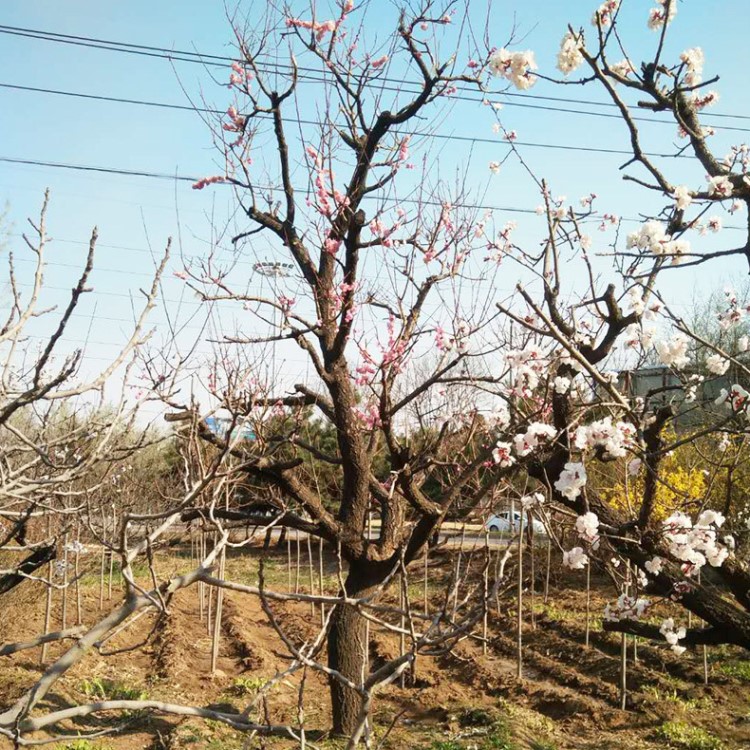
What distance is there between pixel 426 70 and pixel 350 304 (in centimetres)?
203

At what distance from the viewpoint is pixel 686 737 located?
644cm

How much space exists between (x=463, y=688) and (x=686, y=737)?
2.53 m

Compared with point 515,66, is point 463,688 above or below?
below

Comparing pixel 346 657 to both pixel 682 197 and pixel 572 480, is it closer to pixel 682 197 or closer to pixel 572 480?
pixel 572 480

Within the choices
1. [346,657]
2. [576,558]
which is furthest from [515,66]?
[346,657]

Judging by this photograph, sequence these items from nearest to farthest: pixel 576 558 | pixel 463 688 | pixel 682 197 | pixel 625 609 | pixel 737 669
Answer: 1. pixel 682 197
2. pixel 576 558
3. pixel 625 609
4. pixel 737 669
5. pixel 463 688

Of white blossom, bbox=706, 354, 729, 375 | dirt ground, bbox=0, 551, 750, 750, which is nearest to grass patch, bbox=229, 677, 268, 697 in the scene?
dirt ground, bbox=0, 551, 750, 750

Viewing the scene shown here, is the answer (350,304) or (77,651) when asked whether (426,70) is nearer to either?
(350,304)

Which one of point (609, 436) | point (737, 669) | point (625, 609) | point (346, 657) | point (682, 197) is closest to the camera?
point (682, 197)

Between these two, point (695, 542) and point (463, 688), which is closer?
point (695, 542)

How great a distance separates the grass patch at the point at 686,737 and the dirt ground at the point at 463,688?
1cm

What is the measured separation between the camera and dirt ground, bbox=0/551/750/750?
6.61 m

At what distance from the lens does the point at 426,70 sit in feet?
21.5

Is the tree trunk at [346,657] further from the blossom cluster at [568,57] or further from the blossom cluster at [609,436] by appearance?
the blossom cluster at [568,57]
